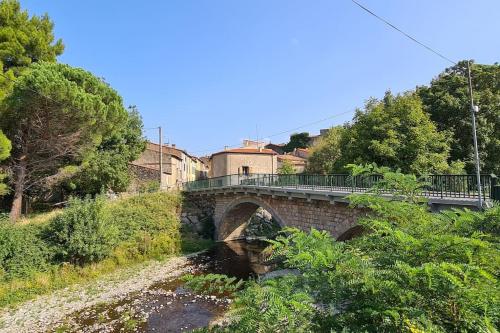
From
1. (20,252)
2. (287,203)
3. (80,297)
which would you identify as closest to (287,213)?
(287,203)

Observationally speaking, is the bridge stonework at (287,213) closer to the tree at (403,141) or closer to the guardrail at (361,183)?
the guardrail at (361,183)

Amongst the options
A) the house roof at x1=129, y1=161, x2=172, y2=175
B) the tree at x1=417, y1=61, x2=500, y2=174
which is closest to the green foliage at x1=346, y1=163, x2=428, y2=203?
the tree at x1=417, y1=61, x2=500, y2=174

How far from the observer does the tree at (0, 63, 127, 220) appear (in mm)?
17109

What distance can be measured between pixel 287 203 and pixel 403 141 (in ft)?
25.3

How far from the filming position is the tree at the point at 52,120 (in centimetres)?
1711

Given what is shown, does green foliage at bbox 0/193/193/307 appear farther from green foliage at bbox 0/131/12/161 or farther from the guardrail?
the guardrail

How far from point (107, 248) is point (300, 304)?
18.9m

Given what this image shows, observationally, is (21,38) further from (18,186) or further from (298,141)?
(298,141)

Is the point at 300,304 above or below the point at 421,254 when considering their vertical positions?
below

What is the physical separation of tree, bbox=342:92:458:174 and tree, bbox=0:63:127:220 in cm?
1601

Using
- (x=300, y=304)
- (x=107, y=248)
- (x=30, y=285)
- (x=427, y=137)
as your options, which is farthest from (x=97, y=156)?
(x=300, y=304)

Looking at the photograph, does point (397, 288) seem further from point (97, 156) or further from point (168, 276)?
point (97, 156)

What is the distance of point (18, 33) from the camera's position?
20.9 meters

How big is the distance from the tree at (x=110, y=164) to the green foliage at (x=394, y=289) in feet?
70.1
